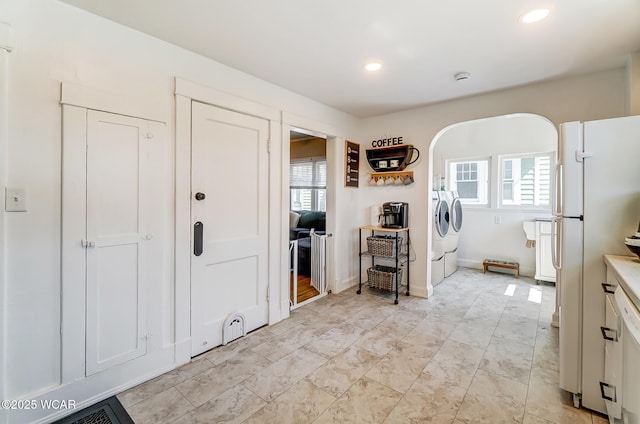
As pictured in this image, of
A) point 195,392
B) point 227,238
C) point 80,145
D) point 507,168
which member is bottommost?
point 195,392

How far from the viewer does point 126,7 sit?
5.50 ft

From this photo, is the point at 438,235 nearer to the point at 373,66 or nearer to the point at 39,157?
the point at 373,66

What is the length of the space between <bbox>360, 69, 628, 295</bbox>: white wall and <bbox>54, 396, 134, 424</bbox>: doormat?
2979mm

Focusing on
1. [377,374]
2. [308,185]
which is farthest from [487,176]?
[377,374]

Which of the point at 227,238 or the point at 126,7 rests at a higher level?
the point at 126,7

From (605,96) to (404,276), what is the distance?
2684mm

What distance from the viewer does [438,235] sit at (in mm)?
4086

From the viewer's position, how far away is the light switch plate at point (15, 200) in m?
1.47

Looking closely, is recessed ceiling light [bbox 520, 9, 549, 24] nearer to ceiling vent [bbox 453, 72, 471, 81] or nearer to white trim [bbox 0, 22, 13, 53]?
ceiling vent [bbox 453, 72, 471, 81]

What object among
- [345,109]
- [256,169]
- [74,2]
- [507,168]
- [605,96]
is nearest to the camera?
[74,2]

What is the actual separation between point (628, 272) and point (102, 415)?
9.49 ft

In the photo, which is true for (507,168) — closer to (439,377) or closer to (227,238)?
(439,377)

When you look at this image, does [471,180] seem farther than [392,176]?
Yes

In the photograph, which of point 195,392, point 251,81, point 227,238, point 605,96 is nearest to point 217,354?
point 195,392
